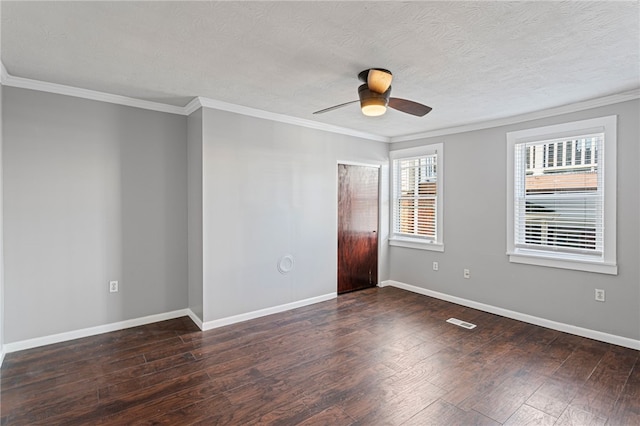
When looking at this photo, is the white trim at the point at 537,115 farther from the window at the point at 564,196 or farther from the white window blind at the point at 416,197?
the white window blind at the point at 416,197

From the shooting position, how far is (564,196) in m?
3.60

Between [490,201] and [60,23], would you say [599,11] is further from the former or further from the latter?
[60,23]

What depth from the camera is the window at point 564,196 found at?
3.31 meters

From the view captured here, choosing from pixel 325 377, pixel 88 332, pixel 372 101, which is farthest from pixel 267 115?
pixel 88 332

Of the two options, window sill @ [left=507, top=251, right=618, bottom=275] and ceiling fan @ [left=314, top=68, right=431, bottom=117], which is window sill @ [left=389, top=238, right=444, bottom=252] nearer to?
window sill @ [left=507, top=251, right=618, bottom=275]

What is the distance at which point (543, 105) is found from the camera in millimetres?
3541

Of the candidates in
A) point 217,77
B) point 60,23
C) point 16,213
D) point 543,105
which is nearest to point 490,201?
point 543,105

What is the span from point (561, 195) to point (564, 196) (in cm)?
4

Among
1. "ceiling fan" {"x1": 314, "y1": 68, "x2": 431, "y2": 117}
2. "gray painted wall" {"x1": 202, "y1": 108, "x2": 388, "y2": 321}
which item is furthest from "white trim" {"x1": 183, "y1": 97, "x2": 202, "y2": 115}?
"ceiling fan" {"x1": 314, "y1": 68, "x2": 431, "y2": 117}

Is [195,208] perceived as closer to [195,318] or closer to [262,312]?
[195,318]

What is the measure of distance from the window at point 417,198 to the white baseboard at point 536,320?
68 cm

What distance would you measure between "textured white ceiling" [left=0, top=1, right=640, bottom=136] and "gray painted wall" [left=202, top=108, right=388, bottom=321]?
608 millimetres

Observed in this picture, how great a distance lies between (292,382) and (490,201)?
3.31 m

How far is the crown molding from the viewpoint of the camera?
11.6 feet
